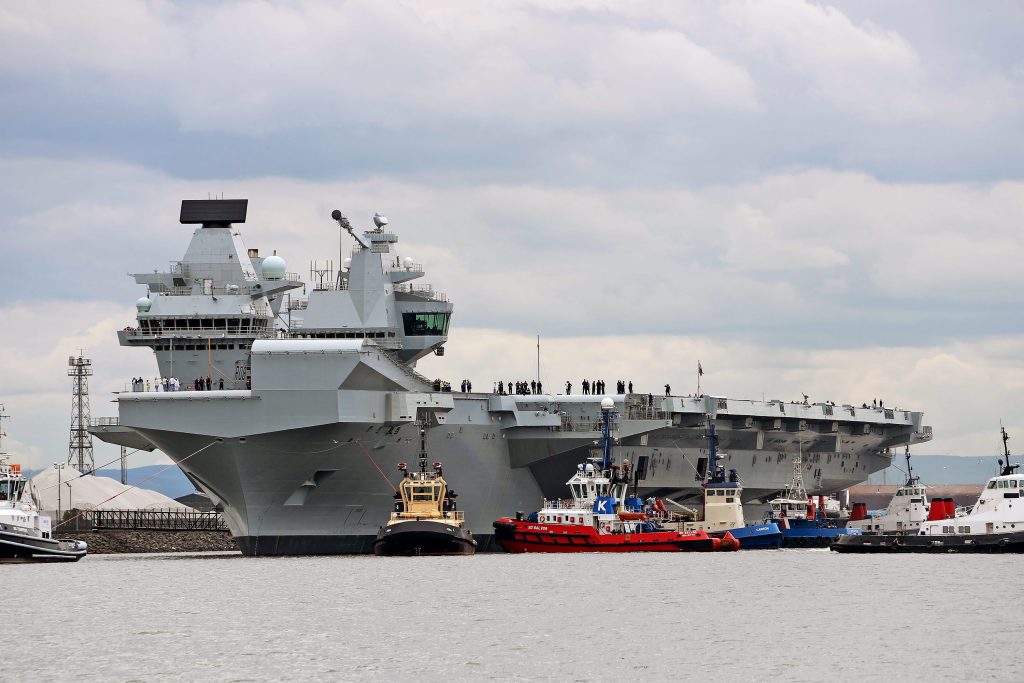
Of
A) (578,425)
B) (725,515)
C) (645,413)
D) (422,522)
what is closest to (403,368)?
(422,522)

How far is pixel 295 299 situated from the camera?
6291cm

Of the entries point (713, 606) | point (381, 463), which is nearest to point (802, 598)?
point (713, 606)

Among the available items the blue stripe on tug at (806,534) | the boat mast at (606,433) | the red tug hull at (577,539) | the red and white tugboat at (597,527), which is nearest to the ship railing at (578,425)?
the red and white tugboat at (597,527)

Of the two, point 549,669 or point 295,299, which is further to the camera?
point 295,299

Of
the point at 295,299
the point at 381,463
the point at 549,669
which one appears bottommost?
the point at 549,669

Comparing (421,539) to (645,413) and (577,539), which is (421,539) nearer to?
(577,539)

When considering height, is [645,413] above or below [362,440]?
above

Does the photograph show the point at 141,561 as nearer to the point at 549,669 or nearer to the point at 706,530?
the point at 706,530

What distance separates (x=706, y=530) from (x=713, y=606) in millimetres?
26586

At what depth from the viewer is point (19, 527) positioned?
54000 millimetres

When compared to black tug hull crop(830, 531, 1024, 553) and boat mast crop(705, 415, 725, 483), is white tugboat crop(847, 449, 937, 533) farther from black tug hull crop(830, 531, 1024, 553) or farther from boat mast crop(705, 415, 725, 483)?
boat mast crop(705, 415, 725, 483)

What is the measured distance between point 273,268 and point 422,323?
18.1 ft

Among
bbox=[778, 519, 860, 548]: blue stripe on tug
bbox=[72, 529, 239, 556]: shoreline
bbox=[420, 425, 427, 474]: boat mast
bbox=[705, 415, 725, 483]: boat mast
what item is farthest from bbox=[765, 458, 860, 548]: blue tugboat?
bbox=[72, 529, 239, 556]: shoreline

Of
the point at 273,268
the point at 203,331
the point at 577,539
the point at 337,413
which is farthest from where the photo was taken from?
the point at 273,268
